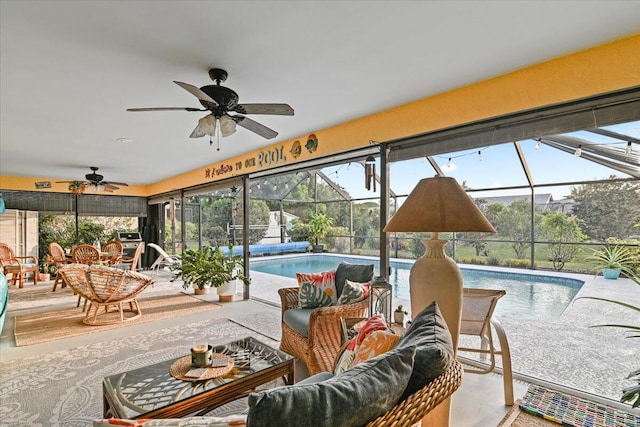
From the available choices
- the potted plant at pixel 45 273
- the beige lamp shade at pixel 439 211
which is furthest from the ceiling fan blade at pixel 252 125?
the potted plant at pixel 45 273

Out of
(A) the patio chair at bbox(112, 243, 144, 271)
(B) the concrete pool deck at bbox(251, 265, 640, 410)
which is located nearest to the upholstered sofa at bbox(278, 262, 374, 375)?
(B) the concrete pool deck at bbox(251, 265, 640, 410)

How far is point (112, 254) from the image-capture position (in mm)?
7059

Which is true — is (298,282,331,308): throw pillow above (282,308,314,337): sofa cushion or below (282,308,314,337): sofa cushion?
above

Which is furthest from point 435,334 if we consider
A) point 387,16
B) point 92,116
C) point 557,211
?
point 557,211

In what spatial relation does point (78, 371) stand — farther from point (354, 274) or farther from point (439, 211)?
point (439, 211)

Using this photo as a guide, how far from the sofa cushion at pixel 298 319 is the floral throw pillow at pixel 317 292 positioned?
0.27 feet

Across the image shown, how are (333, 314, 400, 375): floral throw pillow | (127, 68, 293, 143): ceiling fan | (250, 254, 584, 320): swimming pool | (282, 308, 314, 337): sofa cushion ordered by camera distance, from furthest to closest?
1. (250, 254, 584, 320): swimming pool
2. (282, 308, 314, 337): sofa cushion
3. (127, 68, 293, 143): ceiling fan
4. (333, 314, 400, 375): floral throw pillow

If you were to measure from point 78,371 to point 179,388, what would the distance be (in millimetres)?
1805

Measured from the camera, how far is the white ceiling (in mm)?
1784

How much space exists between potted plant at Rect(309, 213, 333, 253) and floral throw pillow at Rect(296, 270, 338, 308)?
8727 mm

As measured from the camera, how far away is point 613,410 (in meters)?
2.18

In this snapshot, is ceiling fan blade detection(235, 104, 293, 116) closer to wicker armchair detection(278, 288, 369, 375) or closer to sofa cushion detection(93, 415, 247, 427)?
wicker armchair detection(278, 288, 369, 375)

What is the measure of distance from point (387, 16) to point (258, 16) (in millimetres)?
724

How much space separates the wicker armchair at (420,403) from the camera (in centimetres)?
91
